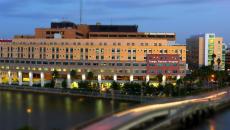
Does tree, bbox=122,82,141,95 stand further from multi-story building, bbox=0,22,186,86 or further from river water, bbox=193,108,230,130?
river water, bbox=193,108,230,130

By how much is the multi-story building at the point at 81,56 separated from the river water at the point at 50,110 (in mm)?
9036

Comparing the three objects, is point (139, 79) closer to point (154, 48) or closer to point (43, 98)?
point (154, 48)

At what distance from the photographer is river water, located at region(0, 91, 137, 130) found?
23.3 m

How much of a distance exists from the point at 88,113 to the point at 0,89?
1971 cm

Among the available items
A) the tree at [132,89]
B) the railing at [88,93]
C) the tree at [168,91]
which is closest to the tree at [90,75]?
the railing at [88,93]

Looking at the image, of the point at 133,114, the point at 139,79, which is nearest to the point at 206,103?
the point at 133,114

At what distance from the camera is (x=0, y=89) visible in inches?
1768

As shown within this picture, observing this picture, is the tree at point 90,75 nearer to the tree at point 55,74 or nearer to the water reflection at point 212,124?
the tree at point 55,74

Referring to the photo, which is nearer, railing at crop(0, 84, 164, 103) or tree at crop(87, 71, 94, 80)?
railing at crop(0, 84, 164, 103)

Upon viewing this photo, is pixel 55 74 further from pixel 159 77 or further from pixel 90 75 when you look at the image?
pixel 159 77

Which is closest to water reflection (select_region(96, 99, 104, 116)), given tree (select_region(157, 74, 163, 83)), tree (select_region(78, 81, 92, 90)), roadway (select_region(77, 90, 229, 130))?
tree (select_region(78, 81, 92, 90))

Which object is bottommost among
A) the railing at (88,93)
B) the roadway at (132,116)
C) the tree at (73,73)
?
the railing at (88,93)

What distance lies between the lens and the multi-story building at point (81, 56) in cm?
4625

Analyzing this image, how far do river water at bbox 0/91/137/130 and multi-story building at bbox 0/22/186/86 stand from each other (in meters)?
9.04
